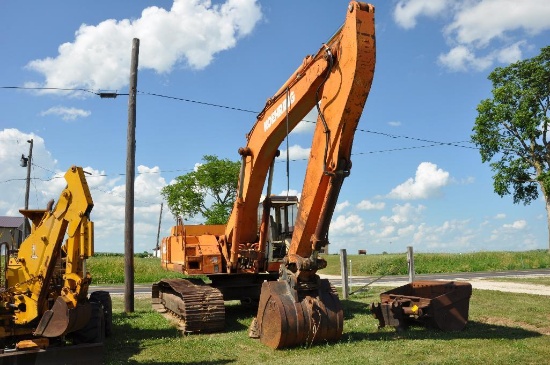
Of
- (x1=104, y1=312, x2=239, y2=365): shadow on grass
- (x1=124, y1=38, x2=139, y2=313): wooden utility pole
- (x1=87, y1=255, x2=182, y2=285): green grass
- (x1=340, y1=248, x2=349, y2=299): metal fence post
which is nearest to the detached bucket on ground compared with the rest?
(x1=104, y1=312, x2=239, y2=365): shadow on grass

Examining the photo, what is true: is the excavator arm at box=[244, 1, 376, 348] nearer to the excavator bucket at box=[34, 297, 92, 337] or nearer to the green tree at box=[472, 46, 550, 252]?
the excavator bucket at box=[34, 297, 92, 337]

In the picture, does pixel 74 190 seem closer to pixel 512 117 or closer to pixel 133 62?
pixel 133 62

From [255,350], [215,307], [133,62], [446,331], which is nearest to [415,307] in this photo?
[446,331]

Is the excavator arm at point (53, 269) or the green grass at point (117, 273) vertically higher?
the excavator arm at point (53, 269)

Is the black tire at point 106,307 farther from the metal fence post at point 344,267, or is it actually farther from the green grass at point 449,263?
the green grass at point 449,263

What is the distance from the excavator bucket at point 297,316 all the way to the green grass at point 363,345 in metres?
0.16

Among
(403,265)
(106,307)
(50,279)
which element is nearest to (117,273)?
(403,265)

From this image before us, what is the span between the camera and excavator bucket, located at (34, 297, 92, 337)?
749 centimetres

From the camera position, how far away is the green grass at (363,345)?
7.62 metres

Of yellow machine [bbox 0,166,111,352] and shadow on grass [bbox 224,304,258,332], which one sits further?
shadow on grass [bbox 224,304,258,332]

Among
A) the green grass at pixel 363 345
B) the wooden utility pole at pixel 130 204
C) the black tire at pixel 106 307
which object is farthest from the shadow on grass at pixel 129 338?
the wooden utility pole at pixel 130 204

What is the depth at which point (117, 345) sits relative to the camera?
9359 millimetres

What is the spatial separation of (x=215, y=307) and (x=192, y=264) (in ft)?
4.70

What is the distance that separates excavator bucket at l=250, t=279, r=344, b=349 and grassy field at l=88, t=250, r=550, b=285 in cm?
2074
